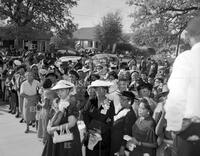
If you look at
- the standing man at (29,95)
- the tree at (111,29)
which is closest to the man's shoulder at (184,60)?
the standing man at (29,95)

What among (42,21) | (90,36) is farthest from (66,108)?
(90,36)

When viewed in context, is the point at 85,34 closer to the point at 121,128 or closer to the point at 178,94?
the point at 121,128

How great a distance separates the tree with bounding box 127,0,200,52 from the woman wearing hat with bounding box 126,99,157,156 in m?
15.9

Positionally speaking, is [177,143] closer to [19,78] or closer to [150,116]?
[150,116]

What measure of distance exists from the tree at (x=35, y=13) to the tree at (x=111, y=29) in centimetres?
2182

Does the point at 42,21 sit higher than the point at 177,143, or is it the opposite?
the point at 42,21

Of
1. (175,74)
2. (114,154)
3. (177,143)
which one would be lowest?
(114,154)

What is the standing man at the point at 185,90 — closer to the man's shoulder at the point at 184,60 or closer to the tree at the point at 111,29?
the man's shoulder at the point at 184,60

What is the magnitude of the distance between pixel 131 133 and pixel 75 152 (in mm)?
917

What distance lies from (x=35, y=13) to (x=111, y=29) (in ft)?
78.4

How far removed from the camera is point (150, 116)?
5.00m

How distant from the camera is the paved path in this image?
709cm

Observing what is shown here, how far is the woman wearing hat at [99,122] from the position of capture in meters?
5.15

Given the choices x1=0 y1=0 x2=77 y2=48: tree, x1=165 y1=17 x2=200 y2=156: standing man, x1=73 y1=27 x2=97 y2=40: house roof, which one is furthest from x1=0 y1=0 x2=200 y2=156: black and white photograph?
x1=73 y1=27 x2=97 y2=40: house roof
